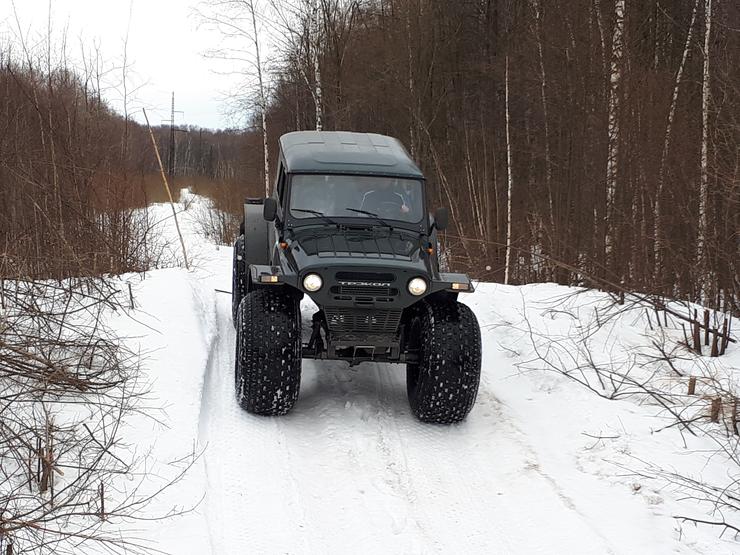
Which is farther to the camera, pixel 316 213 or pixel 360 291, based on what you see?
pixel 316 213

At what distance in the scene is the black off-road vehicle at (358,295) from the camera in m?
5.45

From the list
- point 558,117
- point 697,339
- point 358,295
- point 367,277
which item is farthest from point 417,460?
point 558,117

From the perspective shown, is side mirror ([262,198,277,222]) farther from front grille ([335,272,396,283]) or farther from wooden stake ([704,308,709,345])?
wooden stake ([704,308,709,345])

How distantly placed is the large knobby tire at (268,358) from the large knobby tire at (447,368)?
101 cm

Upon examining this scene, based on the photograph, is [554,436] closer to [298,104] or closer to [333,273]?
[333,273]

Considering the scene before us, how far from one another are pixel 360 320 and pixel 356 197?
4.85 feet

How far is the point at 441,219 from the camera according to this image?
651cm

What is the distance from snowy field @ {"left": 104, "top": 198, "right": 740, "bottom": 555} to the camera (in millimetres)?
4012

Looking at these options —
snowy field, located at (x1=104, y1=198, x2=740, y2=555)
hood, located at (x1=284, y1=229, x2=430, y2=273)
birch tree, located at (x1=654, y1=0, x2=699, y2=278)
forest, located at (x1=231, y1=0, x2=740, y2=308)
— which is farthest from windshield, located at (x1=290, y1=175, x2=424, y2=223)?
birch tree, located at (x1=654, y1=0, x2=699, y2=278)

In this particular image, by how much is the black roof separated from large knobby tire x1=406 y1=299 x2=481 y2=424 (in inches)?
64.9

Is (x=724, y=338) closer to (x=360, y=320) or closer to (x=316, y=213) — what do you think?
(x=360, y=320)

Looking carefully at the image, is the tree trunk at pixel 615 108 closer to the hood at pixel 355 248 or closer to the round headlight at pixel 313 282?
the hood at pixel 355 248

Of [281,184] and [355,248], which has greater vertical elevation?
[281,184]

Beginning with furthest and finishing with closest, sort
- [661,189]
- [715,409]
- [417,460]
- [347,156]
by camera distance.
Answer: [661,189] → [347,156] → [715,409] → [417,460]
